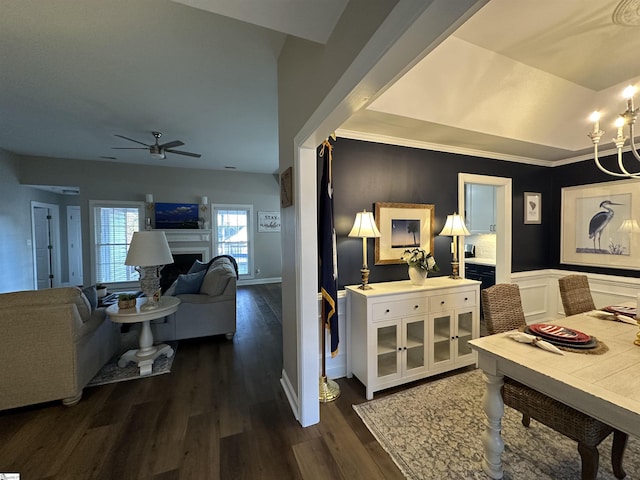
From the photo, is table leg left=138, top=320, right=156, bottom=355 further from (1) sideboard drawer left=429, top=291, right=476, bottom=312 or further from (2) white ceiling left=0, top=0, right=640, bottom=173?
(1) sideboard drawer left=429, top=291, right=476, bottom=312

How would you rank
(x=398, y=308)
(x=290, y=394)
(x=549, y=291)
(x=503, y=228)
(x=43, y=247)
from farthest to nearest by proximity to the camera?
(x=43, y=247)
(x=549, y=291)
(x=503, y=228)
(x=398, y=308)
(x=290, y=394)

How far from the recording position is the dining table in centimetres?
99

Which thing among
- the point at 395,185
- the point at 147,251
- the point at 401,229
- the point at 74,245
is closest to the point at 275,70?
the point at 395,185

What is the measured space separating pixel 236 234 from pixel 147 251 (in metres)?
4.25

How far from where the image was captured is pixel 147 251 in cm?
254

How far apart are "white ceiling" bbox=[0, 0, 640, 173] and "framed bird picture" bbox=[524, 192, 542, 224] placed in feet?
1.68

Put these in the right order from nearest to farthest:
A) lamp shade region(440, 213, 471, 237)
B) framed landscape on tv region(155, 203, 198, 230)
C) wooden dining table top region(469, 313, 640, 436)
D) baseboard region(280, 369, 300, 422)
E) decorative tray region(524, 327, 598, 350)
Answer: wooden dining table top region(469, 313, 640, 436), decorative tray region(524, 327, 598, 350), baseboard region(280, 369, 300, 422), lamp shade region(440, 213, 471, 237), framed landscape on tv region(155, 203, 198, 230)

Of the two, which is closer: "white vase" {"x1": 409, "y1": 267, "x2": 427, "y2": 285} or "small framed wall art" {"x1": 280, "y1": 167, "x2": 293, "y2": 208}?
"small framed wall art" {"x1": 280, "y1": 167, "x2": 293, "y2": 208}

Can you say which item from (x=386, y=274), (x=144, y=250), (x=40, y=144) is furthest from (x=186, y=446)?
(x=40, y=144)

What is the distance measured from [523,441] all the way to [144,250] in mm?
3421

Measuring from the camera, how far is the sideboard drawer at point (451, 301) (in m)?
2.40

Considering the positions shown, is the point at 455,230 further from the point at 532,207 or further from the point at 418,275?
the point at 532,207

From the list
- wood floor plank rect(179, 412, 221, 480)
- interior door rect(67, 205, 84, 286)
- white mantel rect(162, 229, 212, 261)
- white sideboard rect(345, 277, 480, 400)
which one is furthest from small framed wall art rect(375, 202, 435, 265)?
interior door rect(67, 205, 84, 286)

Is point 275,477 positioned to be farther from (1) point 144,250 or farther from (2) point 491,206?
(2) point 491,206
